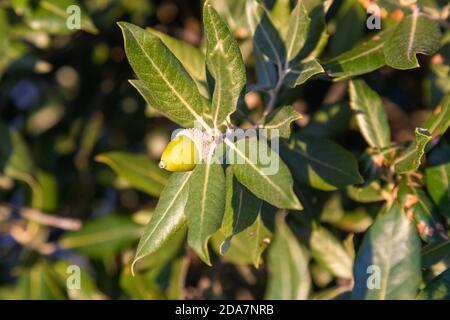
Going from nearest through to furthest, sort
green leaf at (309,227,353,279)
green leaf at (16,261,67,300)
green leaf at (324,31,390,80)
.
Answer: green leaf at (324,31,390,80) → green leaf at (309,227,353,279) → green leaf at (16,261,67,300)

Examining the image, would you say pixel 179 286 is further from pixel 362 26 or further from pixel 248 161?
pixel 362 26

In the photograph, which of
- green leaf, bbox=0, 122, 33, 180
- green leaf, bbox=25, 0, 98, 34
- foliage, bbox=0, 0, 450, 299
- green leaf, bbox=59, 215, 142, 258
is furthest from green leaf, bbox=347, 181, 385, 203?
green leaf, bbox=0, 122, 33, 180

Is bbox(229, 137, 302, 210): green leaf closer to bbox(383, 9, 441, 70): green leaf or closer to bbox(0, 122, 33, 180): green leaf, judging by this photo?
bbox(383, 9, 441, 70): green leaf

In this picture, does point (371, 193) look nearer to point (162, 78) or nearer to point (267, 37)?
point (267, 37)

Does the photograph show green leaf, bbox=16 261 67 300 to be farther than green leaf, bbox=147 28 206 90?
Yes

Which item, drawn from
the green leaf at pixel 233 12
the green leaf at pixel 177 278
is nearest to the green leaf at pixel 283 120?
the green leaf at pixel 233 12

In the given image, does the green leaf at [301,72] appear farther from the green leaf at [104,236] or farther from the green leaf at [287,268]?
the green leaf at [104,236]

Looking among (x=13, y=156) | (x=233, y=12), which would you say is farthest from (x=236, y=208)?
(x=13, y=156)
